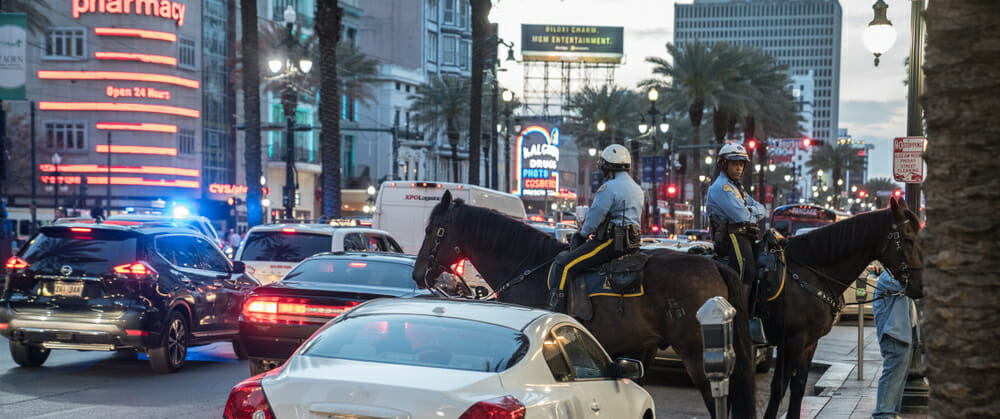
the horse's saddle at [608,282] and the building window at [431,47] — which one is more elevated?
the building window at [431,47]

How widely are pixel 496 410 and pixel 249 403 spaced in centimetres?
127

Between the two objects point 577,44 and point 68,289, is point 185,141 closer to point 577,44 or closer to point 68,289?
point 68,289

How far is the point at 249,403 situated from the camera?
5402 mm

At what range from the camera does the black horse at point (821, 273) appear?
9758 millimetres

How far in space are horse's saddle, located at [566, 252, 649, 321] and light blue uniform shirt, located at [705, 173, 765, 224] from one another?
3.24 ft

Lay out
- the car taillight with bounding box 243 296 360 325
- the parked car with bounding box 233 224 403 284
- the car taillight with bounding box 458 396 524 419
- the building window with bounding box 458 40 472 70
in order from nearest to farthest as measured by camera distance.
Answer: the car taillight with bounding box 458 396 524 419 < the car taillight with bounding box 243 296 360 325 < the parked car with bounding box 233 224 403 284 < the building window with bounding box 458 40 472 70

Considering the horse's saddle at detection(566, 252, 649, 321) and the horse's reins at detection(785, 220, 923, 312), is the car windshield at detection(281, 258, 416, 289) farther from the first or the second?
the horse's reins at detection(785, 220, 923, 312)

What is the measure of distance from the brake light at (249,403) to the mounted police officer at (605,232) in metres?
4.12

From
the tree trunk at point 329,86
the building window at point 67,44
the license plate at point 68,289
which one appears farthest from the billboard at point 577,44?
the license plate at point 68,289

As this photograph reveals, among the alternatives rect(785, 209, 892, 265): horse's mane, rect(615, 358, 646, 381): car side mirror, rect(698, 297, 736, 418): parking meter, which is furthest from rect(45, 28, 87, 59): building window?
rect(698, 297, 736, 418): parking meter

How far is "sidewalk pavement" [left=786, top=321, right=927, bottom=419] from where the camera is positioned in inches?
442

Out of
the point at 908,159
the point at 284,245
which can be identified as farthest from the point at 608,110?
the point at 908,159

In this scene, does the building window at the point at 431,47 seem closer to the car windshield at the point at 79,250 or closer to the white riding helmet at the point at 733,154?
the car windshield at the point at 79,250

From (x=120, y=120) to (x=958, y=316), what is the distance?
64.0 meters
